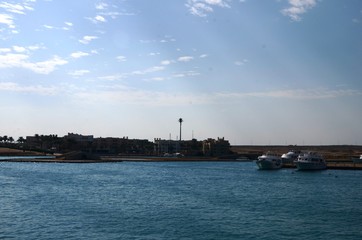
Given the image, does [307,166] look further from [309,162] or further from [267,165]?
A: [267,165]

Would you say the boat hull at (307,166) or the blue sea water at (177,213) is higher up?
the boat hull at (307,166)

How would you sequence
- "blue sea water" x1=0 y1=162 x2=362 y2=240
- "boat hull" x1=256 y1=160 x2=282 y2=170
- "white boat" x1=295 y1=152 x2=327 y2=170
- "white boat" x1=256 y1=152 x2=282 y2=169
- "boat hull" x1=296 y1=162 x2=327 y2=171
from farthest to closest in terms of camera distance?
"white boat" x1=256 y1=152 x2=282 y2=169 < "boat hull" x1=256 y1=160 x2=282 y2=170 < "white boat" x1=295 y1=152 x2=327 y2=170 < "boat hull" x1=296 y1=162 x2=327 y2=171 < "blue sea water" x1=0 y1=162 x2=362 y2=240

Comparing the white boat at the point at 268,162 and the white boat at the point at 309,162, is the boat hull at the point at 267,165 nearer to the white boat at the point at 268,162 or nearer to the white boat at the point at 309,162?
the white boat at the point at 268,162

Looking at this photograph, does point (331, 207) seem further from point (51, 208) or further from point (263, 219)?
point (51, 208)

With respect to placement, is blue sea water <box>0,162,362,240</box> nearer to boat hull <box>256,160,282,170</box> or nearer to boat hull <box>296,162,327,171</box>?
boat hull <box>296,162,327,171</box>

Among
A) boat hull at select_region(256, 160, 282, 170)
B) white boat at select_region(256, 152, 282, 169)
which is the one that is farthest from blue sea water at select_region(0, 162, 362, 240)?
white boat at select_region(256, 152, 282, 169)

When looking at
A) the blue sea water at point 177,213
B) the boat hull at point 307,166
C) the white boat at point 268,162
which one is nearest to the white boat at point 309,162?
the boat hull at point 307,166

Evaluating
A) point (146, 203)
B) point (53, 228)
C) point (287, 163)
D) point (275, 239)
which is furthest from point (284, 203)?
point (287, 163)

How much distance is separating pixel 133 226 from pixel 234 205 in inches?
693

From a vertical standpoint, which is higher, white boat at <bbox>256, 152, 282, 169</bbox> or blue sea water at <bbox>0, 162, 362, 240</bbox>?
white boat at <bbox>256, 152, 282, 169</bbox>

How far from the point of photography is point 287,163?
15512 centimetres

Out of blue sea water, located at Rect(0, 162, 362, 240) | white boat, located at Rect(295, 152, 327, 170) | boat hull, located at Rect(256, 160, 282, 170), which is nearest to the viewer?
→ blue sea water, located at Rect(0, 162, 362, 240)

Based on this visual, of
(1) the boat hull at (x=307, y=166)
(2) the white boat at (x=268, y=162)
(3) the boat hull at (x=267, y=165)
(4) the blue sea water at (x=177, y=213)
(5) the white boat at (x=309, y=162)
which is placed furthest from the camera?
(2) the white boat at (x=268, y=162)

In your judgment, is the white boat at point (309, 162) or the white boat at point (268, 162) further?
the white boat at point (268, 162)
